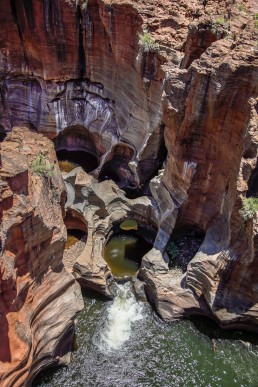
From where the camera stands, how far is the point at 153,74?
1677cm

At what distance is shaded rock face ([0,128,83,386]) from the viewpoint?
9305mm

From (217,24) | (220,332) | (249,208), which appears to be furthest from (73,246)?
(217,24)

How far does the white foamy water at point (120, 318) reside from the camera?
46.5ft

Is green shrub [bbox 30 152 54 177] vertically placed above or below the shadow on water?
above

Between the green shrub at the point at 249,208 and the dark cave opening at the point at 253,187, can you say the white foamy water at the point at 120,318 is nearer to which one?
the green shrub at the point at 249,208

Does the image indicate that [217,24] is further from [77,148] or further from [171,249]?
[77,148]

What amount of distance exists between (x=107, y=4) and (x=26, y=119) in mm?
8456

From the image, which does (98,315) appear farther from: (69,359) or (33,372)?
(33,372)

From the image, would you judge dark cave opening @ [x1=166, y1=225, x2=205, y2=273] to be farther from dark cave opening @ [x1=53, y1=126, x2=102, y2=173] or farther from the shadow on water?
dark cave opening @ [x1=53, y1=126, x2=102, y2=173]

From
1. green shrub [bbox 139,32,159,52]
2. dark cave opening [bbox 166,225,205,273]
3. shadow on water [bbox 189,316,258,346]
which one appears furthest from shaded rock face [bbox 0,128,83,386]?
green shrub [bbox 139,32,159,52]

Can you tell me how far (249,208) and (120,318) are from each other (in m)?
6.97

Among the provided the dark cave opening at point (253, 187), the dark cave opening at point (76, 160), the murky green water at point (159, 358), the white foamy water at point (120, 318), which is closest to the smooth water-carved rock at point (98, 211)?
the white foamy water at point (120, 318)

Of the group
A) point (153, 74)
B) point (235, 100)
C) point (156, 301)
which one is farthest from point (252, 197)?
point (153, 74)

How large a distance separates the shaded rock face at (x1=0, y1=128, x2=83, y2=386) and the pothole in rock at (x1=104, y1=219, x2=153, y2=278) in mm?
4679
